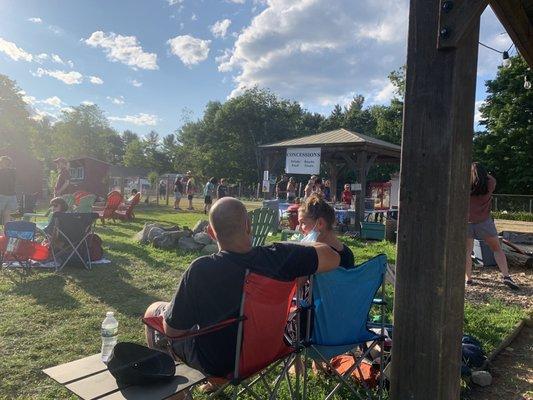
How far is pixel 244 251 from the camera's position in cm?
215

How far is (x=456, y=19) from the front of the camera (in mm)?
1887

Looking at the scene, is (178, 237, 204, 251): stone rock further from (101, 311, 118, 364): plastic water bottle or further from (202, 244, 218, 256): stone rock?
(101, 311, 118, 364): plastic water bottle

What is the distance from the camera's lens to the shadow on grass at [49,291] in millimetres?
4859

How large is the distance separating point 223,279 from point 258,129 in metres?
46.9

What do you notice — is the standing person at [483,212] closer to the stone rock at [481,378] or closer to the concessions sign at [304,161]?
the stone rock at [481,378]

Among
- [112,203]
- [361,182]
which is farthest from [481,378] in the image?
[112,203]

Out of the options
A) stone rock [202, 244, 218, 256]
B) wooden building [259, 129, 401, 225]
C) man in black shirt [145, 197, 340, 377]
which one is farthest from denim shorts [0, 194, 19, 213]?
wooden building [259, 129, 401, 225]

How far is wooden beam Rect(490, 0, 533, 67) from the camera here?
9.71 ft

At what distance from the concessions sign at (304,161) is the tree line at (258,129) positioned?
833cm

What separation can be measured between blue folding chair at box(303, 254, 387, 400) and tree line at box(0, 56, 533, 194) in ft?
63.8

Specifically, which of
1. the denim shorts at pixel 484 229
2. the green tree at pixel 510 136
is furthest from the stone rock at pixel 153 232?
the green tree at pixel 510 136

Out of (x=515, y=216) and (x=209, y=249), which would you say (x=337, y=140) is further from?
(x=515, y=216)

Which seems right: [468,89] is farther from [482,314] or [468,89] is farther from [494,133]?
[494,133]

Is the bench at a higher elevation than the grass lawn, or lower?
higher
